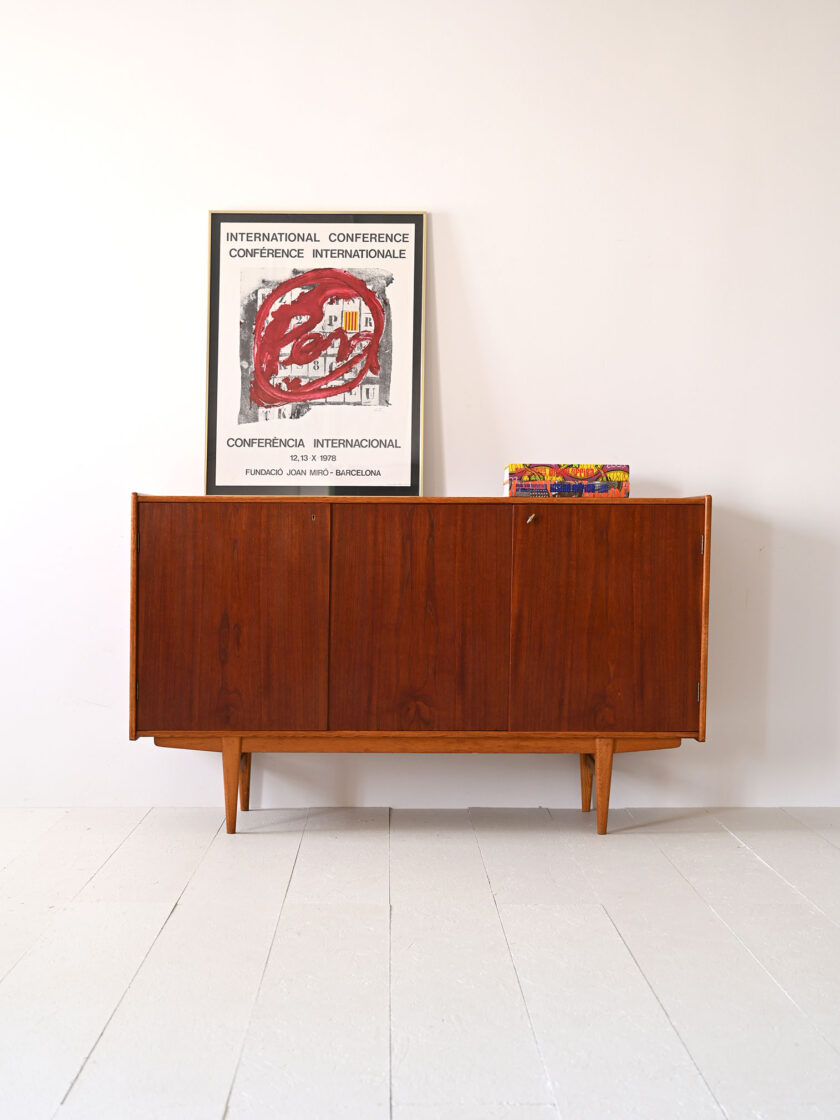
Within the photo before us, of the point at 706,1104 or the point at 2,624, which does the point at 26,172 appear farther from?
the point at 706,1104

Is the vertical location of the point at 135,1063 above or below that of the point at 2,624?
below

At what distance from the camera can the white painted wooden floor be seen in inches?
50.2

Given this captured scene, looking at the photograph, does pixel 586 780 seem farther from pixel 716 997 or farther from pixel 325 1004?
pixel 325 1004

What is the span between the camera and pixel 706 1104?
4.08 ft

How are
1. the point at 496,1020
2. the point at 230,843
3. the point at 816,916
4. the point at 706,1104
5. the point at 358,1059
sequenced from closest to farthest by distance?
the point at 706,1104, the point at 358,1059, the point at 496,1020, the point at 816,916, the point at 230,843

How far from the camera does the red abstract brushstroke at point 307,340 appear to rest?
264cm

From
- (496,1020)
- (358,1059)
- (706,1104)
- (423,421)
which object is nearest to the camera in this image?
(706,1104)

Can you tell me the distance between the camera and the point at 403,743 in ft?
7.81

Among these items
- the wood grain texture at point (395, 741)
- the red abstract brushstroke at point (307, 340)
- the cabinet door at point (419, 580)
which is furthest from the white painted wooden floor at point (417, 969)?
the red abstract brushstroke at point (307, 340)

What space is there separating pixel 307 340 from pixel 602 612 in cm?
117

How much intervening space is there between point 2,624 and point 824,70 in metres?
2.97

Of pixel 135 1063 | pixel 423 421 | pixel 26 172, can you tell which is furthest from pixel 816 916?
pixel 26 172

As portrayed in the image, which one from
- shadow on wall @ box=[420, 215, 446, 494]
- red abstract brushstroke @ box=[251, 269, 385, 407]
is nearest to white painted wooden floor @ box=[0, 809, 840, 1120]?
shadow on wall @ box=[420, 215, 446, 494]

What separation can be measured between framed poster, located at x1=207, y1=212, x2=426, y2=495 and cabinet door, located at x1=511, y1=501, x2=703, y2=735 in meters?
0.52
